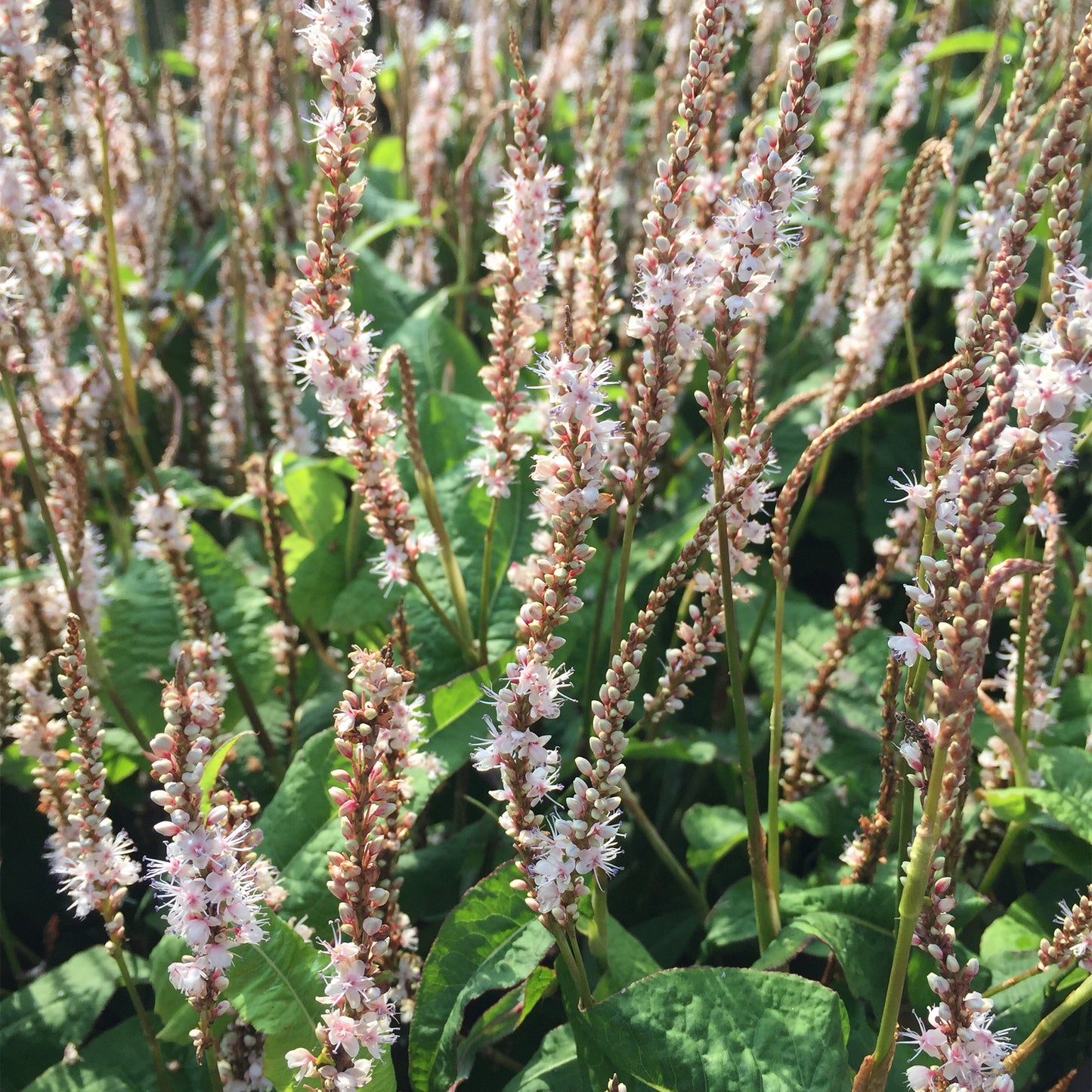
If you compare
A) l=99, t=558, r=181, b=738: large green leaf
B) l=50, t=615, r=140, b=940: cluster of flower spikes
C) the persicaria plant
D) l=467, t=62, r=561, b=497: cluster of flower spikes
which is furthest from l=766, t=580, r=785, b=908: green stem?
l=99, t=558, r=181, b=738: large green leaf

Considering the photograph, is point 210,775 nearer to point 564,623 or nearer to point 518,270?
point 564,623

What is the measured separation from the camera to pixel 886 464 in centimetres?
217

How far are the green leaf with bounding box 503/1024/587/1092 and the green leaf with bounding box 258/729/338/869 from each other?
14.3 inches

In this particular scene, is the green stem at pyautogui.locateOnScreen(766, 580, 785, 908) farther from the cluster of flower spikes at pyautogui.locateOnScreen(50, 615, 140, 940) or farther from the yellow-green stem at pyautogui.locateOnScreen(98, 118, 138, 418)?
the yellow-green stem at pyautogui.locateOnScreen(98, 118, 138, 418)

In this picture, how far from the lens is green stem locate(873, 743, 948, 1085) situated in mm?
719

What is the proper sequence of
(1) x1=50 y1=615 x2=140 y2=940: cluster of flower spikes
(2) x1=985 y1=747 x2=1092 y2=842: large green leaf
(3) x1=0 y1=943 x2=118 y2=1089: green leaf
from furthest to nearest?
(3) x1=0 y1=943 x2=118 y2=1089: green leaf, (2) x1=985 y1=747 x2=1092 y2=842: large green leaf, (1) x1=50 y1=615 x2=140 y2=940: cluster of flower spikes

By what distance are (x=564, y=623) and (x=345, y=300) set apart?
0.49 m

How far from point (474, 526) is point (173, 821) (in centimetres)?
82

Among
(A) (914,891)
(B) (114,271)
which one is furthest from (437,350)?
(A) (914,891)

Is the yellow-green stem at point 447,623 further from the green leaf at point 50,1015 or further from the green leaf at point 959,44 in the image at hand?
the green leaf at point 959,44

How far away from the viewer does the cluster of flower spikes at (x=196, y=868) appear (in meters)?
0.79

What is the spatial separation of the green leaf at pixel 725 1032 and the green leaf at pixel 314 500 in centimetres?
99

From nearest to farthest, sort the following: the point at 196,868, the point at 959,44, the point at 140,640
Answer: the point at 196,868, the point at 140,640, the point at 959,44

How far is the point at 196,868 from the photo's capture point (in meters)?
0.81
